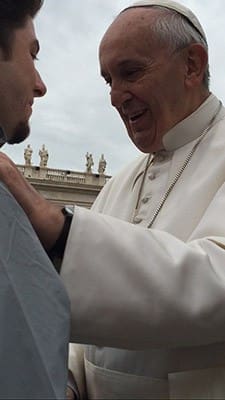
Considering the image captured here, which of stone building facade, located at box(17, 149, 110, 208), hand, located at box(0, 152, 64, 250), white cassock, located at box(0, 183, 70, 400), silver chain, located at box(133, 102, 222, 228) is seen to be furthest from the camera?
stone building facade, located at box(17, 149, 110, 208)

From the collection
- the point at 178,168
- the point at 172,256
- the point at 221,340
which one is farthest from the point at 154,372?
the point at 178,168

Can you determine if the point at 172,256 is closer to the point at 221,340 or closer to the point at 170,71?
the point at 221,340

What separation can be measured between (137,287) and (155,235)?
13cm

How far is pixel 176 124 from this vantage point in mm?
1704

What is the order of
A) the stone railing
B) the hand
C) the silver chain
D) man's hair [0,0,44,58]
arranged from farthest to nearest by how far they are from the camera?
the stone railing < the silver chain < man's hair [0,0,44,58] < the hand

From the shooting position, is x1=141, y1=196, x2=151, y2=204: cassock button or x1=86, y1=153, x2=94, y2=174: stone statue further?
x1=86, y1=153, x2=94, y2=174: stone statue

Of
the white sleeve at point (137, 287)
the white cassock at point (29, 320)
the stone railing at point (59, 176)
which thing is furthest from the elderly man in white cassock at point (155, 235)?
the stone railing at point (59, 176)

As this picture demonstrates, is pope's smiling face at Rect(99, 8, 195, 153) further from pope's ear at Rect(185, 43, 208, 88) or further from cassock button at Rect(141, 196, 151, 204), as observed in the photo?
cassock button at Rect(141, 196, 151, 204)

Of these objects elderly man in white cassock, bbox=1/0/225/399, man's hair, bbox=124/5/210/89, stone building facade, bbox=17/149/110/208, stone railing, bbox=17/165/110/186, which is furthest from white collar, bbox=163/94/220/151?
stone railing, bbox=17/165/110/186

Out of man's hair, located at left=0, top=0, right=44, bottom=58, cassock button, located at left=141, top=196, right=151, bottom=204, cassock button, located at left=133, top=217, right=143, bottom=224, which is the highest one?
man's hair, located at left=0, top=0, right=44, bottom=58

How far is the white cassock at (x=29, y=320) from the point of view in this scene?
76cm

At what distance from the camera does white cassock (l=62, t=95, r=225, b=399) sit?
1.01 metres

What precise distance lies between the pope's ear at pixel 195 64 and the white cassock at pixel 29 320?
102 cm

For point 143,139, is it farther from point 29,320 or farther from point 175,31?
point 29,320
